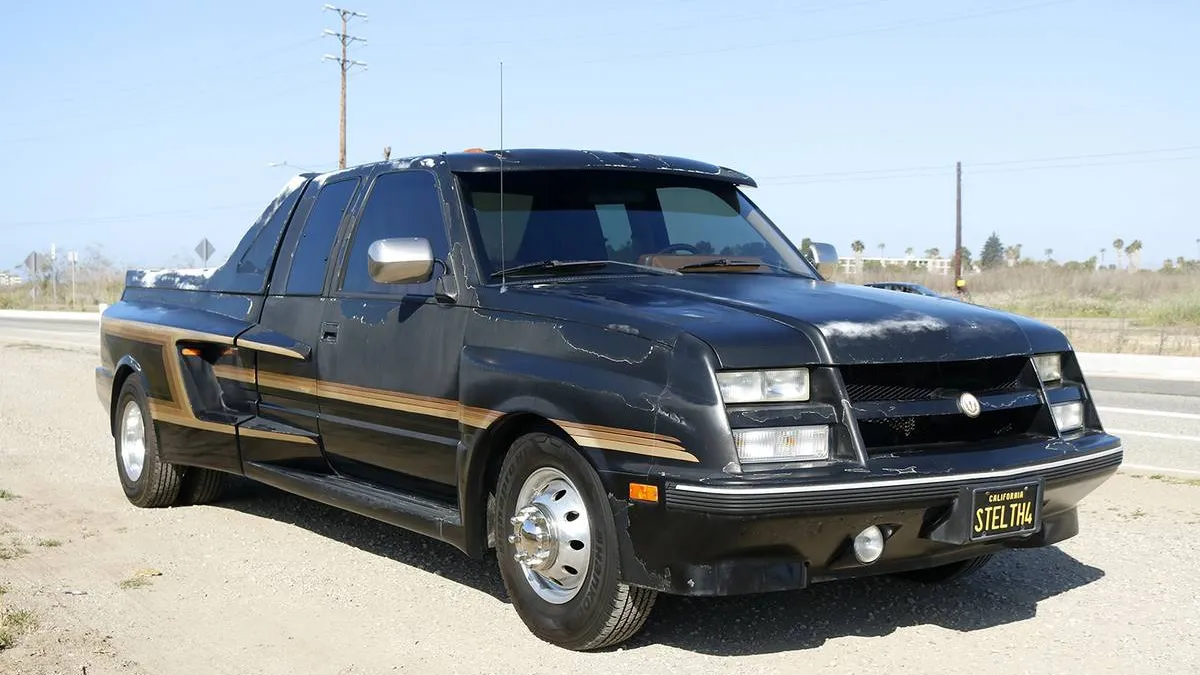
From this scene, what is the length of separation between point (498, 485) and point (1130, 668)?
2314 mm

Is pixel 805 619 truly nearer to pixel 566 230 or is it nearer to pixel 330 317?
pixel 566 230

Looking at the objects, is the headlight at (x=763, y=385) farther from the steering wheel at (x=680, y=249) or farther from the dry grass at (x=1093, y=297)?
A: the dry grass at (x=1093, y=297)

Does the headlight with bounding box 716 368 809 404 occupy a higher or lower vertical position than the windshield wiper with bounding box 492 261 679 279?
lower

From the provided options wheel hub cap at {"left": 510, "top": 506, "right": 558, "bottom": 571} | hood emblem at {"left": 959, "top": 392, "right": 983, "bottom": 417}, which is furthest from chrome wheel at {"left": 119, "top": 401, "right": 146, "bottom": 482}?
hood emblem at {"left": 959, "top": 392, "right": 983, "bottom": 417}

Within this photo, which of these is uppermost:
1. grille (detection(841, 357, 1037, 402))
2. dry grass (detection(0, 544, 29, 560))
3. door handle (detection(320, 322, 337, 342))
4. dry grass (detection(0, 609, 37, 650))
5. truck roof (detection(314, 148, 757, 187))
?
truck roof (detection(314, 148, 757, 187))

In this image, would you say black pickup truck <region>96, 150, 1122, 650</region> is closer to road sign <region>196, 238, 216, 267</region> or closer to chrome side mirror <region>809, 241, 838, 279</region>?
chrome side mirror <region>809, 241, 838, 279</region>

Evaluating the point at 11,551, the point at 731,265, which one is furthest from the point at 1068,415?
the point at 11,551

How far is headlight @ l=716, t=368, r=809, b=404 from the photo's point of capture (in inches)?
156

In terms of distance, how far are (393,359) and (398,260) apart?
0.55 m

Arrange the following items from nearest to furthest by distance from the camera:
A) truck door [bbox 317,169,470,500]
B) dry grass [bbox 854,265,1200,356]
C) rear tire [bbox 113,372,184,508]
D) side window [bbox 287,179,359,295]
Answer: truck door [bbox 317,169,470,500] → side window [bbox 287,179,359,295] → rear tire [bbox 113,372,184,508] → dry grass [bbox 854,265,1200,356]

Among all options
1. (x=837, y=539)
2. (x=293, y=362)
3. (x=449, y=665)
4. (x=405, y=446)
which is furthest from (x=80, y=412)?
(x=837, y=539)

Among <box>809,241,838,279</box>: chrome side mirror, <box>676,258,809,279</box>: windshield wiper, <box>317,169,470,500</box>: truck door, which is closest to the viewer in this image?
<box>317,169,470,500</box>: truck door

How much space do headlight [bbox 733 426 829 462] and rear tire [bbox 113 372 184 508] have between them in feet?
14.3

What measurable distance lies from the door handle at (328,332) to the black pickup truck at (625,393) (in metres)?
0.01
